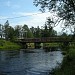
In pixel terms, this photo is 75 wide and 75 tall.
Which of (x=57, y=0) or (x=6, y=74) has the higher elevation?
(x=57, y=0)

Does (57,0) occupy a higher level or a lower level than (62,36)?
higher

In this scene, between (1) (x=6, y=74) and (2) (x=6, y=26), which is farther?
(2) (x=6, y=26)

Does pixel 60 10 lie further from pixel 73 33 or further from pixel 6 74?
pixel 6 74

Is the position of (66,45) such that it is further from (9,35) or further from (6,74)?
(9,35)

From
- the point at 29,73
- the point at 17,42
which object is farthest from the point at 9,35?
the point at 29,73

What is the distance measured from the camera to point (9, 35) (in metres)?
158

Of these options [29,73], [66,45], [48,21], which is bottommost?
[29,73]

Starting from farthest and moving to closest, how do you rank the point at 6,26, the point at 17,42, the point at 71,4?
the point at 6,26 → the point at 17,42 → the point at 71,4

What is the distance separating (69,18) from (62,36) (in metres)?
3.22

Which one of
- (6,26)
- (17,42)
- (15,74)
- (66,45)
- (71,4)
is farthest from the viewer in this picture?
(6,26)

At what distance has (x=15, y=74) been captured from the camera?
32344 millimetres

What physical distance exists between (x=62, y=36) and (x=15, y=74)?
890 cm

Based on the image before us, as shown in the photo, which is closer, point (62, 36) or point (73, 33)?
point (73, 33)

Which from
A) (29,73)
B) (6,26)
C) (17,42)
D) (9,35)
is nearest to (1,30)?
(6,26)
